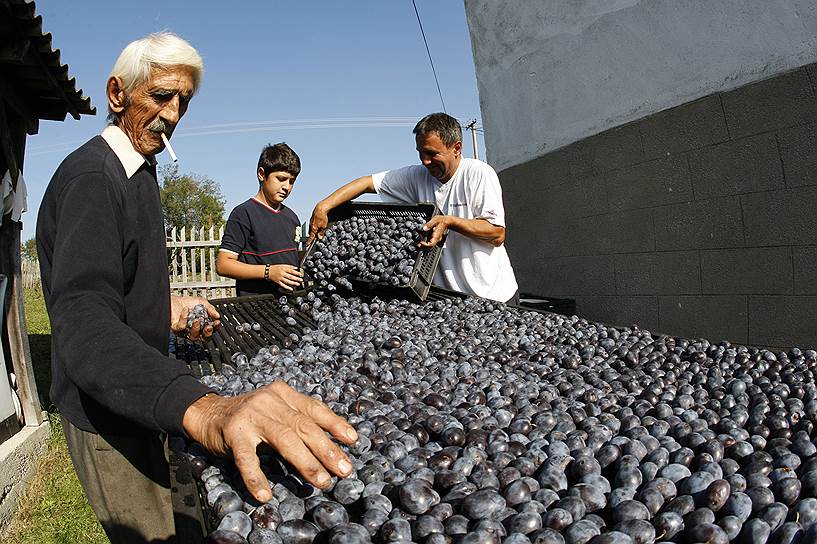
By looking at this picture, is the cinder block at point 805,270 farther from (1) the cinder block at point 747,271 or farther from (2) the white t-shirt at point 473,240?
(2) the white t-shirt at point 473,240

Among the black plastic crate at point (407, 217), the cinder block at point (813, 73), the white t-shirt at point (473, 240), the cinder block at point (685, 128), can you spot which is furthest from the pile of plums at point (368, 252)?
the cinder block at point (813, 73)

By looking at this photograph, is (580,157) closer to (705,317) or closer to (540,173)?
(540,173)

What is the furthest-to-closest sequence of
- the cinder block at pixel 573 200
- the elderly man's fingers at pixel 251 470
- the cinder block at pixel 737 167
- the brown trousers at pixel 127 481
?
the cinder block at pixel 573 200 → the cinder block at pixel 737 167 → the brown trousers at pixel 127 481 → the elderly man's fingers at pixel 251 470

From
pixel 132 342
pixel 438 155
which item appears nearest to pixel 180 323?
pixel 132 342

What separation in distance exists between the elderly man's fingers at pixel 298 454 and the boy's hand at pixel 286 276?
227 centimetres

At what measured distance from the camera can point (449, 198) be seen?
3.36m

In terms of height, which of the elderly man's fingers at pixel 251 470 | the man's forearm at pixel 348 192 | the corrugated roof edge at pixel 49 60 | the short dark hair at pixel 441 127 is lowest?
the elderly man's fingers at pixel 251 470

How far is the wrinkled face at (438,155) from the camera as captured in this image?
318 cm

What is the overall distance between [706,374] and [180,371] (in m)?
1.56

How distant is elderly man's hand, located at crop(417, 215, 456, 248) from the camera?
288 centimetres

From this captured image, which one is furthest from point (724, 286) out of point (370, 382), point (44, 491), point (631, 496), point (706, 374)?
point (44, 491)

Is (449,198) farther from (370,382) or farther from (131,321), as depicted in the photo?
(131,321)

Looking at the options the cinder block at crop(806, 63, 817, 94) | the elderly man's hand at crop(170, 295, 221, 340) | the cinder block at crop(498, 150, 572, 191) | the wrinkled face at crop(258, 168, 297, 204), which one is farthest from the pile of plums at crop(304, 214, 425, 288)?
the cinder block at crop(498, 150, 572, 191)

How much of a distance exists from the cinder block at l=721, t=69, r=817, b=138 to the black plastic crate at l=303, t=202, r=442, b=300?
2093 mm
